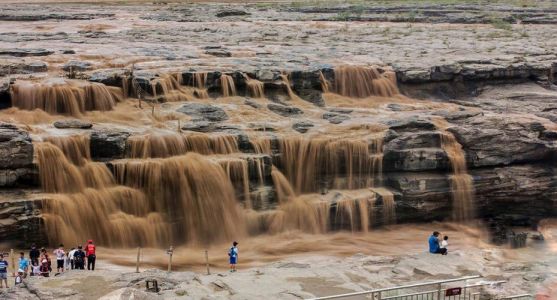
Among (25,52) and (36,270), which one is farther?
(25,52)

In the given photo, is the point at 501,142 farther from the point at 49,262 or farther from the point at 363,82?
the point at 49,262

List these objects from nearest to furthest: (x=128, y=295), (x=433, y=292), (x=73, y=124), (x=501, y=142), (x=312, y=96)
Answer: (x=128, y=295) < (x=433, y=292) < (x=73, y=124) < (x=501, y=142) < (x=312, y=96)

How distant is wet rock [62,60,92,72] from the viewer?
3425 cm

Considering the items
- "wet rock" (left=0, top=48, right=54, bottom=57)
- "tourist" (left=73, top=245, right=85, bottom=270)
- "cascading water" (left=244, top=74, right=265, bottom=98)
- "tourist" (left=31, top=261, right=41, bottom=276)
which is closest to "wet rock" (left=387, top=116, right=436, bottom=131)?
"cascading water" (left=244, top=74, right=265, bottom=98)

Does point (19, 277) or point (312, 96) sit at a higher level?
point (312, 96)

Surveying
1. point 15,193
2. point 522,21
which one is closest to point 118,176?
point 15,193

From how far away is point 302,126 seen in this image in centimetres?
3209

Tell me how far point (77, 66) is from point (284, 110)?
31.4 ft

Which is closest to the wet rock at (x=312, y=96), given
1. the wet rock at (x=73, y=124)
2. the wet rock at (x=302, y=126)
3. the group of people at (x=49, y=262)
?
the wet rock at (x=302, y=126)

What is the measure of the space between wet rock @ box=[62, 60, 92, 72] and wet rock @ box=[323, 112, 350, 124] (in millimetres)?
10937

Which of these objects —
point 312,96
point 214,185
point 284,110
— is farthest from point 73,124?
point 312,96

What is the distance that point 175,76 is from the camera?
34.4 meters

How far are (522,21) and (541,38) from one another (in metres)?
12.4

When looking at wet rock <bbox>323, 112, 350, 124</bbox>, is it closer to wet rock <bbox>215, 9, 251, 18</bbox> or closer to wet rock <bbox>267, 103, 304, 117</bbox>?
wet rock <bbox>267, 103, 304, 117</bbox>
